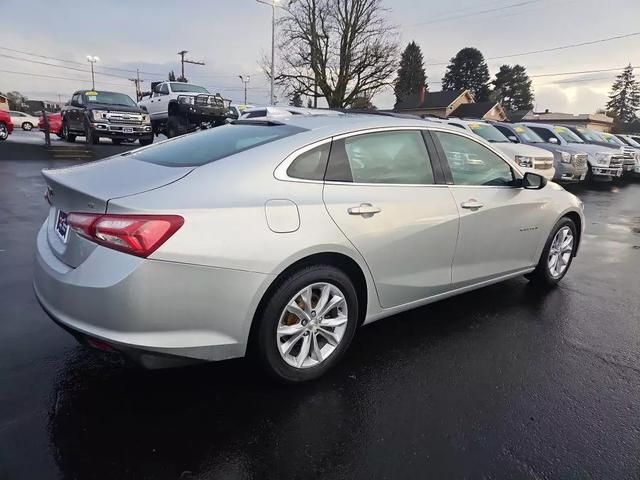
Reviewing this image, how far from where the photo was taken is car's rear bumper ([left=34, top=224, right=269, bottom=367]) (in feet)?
7.21

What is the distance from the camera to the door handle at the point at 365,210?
2860mm

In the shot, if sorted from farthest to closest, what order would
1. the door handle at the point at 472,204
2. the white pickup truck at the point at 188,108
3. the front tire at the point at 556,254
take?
the white pickup truck at the point at 188,108, the front tire at the point at 556,254, the door handle at the point at 472,204

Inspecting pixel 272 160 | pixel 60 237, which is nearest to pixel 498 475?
pixel 272 160

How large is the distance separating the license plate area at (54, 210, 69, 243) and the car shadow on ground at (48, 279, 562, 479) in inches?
28.8

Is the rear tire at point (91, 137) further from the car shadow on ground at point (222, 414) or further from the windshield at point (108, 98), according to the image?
the car shadow on ground at point (222, 414)

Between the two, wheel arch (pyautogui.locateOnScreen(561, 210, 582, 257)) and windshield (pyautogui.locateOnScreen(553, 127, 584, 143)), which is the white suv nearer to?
windshield (pyautogui.locateOnScreen(553, 127, 584, 143))

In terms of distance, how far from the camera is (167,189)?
2.39 metres

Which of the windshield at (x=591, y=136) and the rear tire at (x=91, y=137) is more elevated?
the windshield at (x=591, y=136)

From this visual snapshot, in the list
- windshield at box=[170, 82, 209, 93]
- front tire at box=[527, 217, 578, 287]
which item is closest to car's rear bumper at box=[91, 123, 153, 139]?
windshield at box=[170, 82, 209, 93]

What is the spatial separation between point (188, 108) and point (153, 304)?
16.6m

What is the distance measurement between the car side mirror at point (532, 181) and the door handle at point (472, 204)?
2.26ft

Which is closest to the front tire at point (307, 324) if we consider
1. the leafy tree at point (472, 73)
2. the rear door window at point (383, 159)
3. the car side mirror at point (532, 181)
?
the rear door window at point (383, 159)

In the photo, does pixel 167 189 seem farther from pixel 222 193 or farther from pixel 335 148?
pixel 335 148

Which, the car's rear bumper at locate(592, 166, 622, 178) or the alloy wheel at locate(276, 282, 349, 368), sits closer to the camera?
the alloy wheel at locate(276, 282, 349, 368)
